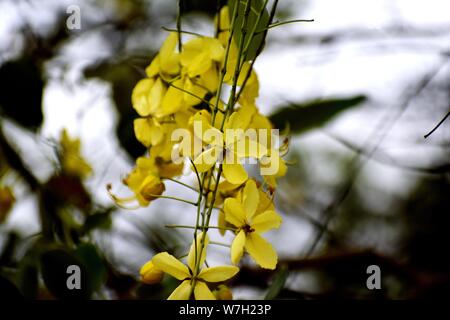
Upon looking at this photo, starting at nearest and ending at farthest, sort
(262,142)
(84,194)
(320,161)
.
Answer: (262,142) → (84,194) → (320,161)

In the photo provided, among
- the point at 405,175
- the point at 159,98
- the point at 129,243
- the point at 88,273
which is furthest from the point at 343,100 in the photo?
the point at 405,175

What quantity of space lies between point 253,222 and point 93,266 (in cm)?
25

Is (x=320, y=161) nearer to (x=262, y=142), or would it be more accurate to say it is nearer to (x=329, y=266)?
(x=329, y=266)

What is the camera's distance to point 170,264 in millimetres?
535

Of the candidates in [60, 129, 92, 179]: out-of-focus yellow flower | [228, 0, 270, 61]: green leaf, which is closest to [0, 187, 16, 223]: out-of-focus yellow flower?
[60, 129, 92, 179]: out-of-focus yellow flower

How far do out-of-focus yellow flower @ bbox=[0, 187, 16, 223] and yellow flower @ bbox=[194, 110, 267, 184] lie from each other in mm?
551

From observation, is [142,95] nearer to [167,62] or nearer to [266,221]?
[167,62]

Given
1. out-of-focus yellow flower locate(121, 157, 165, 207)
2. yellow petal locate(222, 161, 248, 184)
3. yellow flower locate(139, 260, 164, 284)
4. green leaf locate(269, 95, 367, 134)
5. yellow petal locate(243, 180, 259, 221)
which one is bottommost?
yellow flower locate(139, 260, 164, 284)

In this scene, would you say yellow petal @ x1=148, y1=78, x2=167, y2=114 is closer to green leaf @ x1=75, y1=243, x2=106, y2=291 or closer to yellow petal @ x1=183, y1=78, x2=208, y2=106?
yellow petal @ x1=183, y1=78, x2=208, y2=106

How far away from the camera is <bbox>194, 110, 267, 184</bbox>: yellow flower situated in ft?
1.73

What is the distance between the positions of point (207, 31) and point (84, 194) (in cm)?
38

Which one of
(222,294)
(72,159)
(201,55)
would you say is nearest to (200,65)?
(201,55)

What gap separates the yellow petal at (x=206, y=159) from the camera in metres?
0.52

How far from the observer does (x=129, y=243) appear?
3.88 feet
